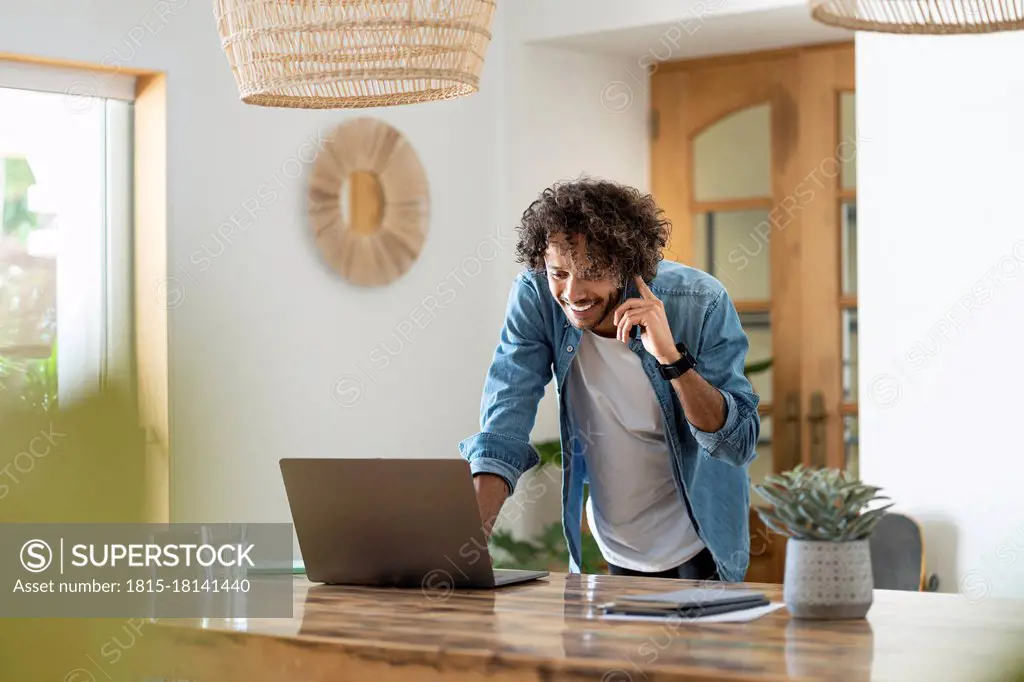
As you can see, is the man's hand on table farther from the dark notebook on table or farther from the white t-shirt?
the dark notebook on table

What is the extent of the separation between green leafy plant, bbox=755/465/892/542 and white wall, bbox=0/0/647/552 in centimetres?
180

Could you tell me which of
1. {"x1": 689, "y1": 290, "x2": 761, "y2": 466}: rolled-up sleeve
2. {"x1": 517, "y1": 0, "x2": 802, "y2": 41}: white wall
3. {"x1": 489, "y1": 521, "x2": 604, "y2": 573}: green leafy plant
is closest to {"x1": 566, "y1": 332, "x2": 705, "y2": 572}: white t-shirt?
{"x1": 689, "y1": 290, "x2": 761, "y2": 466}: rolled-up sleeve

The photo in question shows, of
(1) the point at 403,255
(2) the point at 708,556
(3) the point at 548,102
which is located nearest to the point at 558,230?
(2) the point at 708,556

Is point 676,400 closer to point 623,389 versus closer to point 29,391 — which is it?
point 623,389

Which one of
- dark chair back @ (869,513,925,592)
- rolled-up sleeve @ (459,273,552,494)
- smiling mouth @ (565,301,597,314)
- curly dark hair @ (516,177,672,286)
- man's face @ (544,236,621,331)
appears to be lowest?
dark chair back @ (869,513,925,592)

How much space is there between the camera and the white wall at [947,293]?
381cm

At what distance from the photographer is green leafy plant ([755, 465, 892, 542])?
1890 millimetres

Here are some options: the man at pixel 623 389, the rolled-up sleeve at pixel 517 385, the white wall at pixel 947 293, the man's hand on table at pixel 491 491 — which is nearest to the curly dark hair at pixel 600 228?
the man at pixel 623 389

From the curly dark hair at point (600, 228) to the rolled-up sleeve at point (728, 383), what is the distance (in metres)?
0.16

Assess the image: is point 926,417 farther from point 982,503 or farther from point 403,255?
point 403,255

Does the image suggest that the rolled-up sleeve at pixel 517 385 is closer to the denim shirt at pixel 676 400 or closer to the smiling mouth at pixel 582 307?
the denim shirt at pixel 676 400

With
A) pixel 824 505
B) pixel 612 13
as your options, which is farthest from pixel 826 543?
pixel 612 13

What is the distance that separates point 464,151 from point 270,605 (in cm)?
300

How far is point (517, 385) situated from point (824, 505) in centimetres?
97
